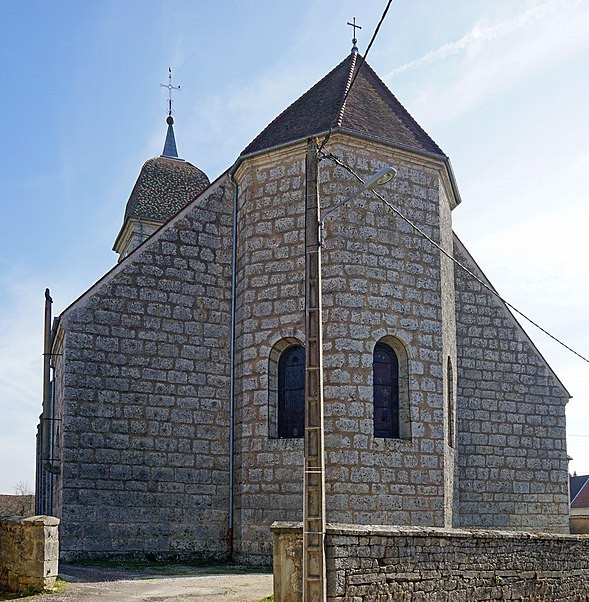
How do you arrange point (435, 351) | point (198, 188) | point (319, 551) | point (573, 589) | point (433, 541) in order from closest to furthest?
1. point (319, 551)
2. point (433, 541)
3. point (573, 589)
4. point (435, 351)
5. point (198, 188)

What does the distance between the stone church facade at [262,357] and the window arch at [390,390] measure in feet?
0.12

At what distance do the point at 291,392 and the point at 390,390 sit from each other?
1.72 m

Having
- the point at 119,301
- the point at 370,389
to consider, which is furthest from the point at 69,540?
the point at 370,389

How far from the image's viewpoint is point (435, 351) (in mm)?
14805

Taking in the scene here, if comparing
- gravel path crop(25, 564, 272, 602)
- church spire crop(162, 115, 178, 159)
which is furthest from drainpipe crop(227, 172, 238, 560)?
church spire crop(162, 115, 178, 159)

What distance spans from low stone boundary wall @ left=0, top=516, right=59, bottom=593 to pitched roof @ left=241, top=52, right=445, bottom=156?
7762mm

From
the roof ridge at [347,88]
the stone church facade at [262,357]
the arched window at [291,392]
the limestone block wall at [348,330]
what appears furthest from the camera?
the roof ridge at [347,88]

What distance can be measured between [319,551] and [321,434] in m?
1.15

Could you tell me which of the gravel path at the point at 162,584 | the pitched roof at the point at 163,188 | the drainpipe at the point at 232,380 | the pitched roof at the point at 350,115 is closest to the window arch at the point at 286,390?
the drainpipe at the point at 232,380

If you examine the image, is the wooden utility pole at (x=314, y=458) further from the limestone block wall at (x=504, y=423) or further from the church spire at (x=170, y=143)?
the church spire at (x=170, y=143)

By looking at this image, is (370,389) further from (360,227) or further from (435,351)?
(360,227)

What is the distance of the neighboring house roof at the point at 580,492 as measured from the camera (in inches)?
1778

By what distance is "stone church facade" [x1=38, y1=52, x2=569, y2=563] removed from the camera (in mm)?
13977

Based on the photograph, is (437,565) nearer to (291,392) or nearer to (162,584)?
(162,584)
